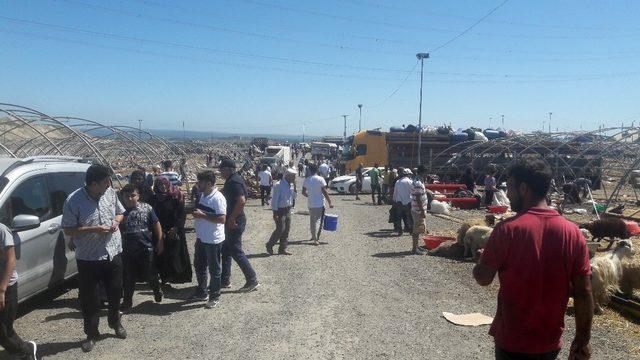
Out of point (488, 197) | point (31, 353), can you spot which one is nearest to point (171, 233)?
point (31, 353)

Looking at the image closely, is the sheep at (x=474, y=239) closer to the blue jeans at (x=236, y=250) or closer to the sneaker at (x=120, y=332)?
the blue jeans at (x=236, y=250)

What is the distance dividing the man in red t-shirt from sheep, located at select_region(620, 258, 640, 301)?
15.8 ft

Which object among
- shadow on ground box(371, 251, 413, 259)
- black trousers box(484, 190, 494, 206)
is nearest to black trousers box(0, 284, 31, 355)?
shadow on ground box(371, 251, 413, 259)

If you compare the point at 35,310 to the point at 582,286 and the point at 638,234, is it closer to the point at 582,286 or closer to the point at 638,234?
the point at 582,286

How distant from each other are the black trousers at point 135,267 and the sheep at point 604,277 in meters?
5.54

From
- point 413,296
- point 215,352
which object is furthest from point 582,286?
point 413,296

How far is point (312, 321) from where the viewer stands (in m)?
5.88

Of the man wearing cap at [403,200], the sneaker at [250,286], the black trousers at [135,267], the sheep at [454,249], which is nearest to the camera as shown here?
the black trousers at [135,267]

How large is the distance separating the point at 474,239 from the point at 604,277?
3045 mm

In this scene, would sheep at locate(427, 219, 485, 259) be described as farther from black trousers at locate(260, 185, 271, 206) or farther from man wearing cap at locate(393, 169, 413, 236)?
black trousers at locate(260, 185, 271, 206)

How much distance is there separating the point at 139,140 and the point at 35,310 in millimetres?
15764

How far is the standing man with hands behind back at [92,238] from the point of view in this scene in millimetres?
4832

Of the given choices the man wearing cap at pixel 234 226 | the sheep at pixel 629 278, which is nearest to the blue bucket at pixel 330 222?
the man wearing cap at pixel 234 226

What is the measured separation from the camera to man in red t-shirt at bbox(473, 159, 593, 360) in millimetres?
2729
